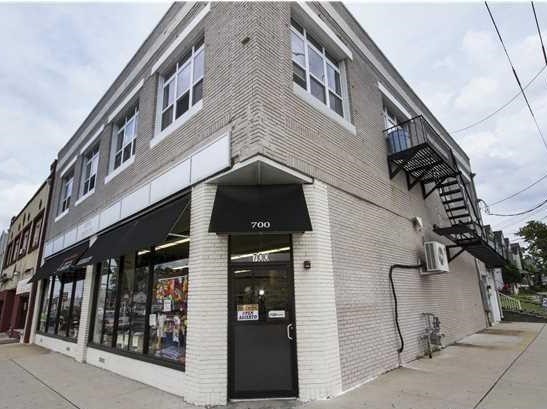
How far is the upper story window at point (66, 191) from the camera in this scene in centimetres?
1497

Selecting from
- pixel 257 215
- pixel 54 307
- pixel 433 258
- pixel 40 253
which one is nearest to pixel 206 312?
pixel 257 215

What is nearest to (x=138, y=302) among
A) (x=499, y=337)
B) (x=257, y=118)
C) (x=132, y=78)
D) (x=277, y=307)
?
(x=277, y=307)

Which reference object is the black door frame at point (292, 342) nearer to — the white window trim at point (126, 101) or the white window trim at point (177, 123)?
the white window trim at point (177, 123)

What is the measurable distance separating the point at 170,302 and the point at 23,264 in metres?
17.1

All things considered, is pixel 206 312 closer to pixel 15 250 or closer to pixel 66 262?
pixel 66 262

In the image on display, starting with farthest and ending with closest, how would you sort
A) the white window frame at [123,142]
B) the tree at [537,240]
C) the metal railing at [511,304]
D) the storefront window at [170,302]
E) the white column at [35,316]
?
the tree at [537,240], the metal railing at [511,304], the white column at [35,316], the white window frame at [123,142], the storefront window at [170,302]

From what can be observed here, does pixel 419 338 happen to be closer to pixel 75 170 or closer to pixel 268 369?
pixel 268 369

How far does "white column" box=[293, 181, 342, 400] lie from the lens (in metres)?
5.38

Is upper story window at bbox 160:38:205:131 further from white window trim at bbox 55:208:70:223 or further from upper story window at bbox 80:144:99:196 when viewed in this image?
white window trim at bbox 55:208:70:223

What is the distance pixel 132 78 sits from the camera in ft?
34.8

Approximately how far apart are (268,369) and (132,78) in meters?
9.61

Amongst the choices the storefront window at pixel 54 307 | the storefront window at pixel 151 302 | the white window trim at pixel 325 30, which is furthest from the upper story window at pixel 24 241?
the white window trim at pixel 325 30

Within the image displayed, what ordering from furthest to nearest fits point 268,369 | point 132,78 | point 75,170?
point 75,170, point 132,78, point 268,369

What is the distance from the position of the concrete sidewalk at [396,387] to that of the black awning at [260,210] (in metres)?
2.77
